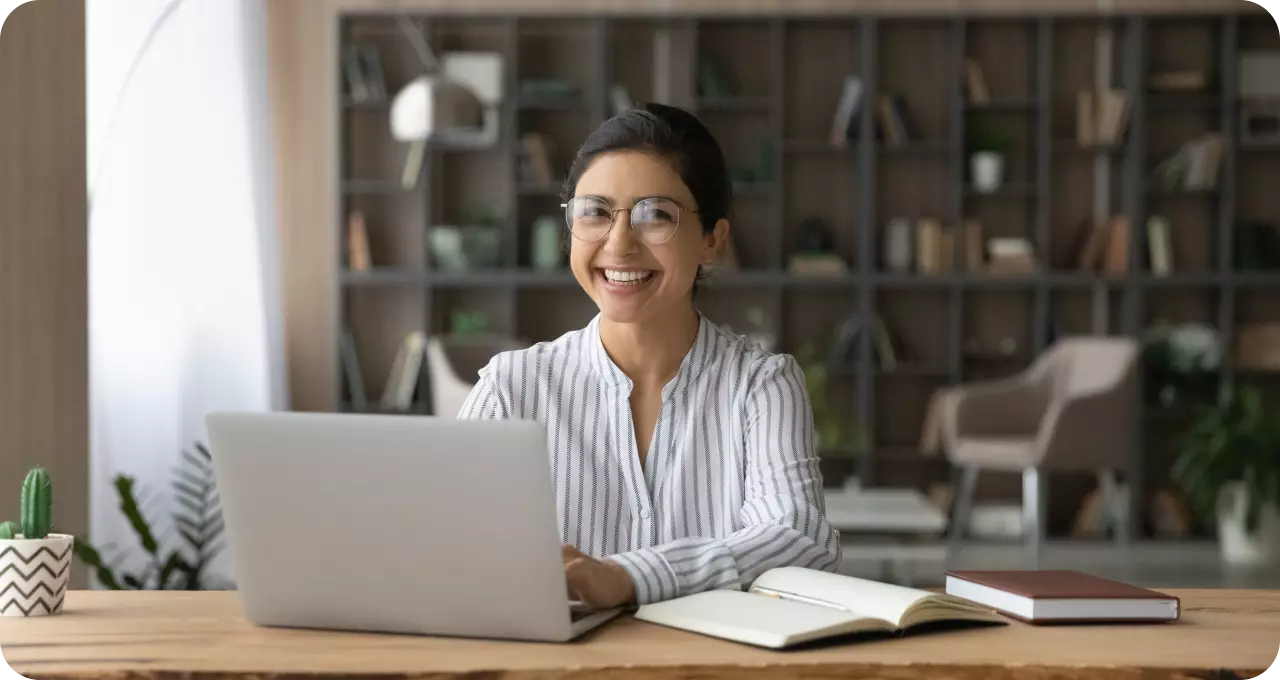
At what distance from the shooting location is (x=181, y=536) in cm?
482

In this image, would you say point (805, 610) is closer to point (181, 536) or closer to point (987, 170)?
point (181, 536)

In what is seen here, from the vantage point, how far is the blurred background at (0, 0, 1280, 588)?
20.4 feet

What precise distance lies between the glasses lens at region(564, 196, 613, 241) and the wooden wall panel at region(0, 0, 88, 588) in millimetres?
1497

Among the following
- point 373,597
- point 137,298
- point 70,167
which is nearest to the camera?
point 373,597

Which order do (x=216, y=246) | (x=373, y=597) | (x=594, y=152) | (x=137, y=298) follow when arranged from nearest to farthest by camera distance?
(x=373, y=597)
(x=594, y=152)
(x=137, y=298)
(x=216, y=246)

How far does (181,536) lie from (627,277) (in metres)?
3.50

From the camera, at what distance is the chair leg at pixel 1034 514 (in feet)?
19.0

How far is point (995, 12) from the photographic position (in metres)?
6.45

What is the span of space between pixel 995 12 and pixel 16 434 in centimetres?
495

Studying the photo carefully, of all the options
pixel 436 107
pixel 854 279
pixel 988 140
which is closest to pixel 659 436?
pixel 436 107

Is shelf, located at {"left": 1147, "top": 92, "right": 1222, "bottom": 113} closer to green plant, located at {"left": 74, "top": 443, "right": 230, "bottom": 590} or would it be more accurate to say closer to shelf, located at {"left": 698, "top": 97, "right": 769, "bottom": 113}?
shelf, located at {"left": 698, "top": 97, "right": 769, "bottom": 113}

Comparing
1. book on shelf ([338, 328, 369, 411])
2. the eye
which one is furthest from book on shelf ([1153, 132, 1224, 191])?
the eye

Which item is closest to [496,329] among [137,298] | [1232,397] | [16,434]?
[137,298]

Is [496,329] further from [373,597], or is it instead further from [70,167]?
[373,597]
